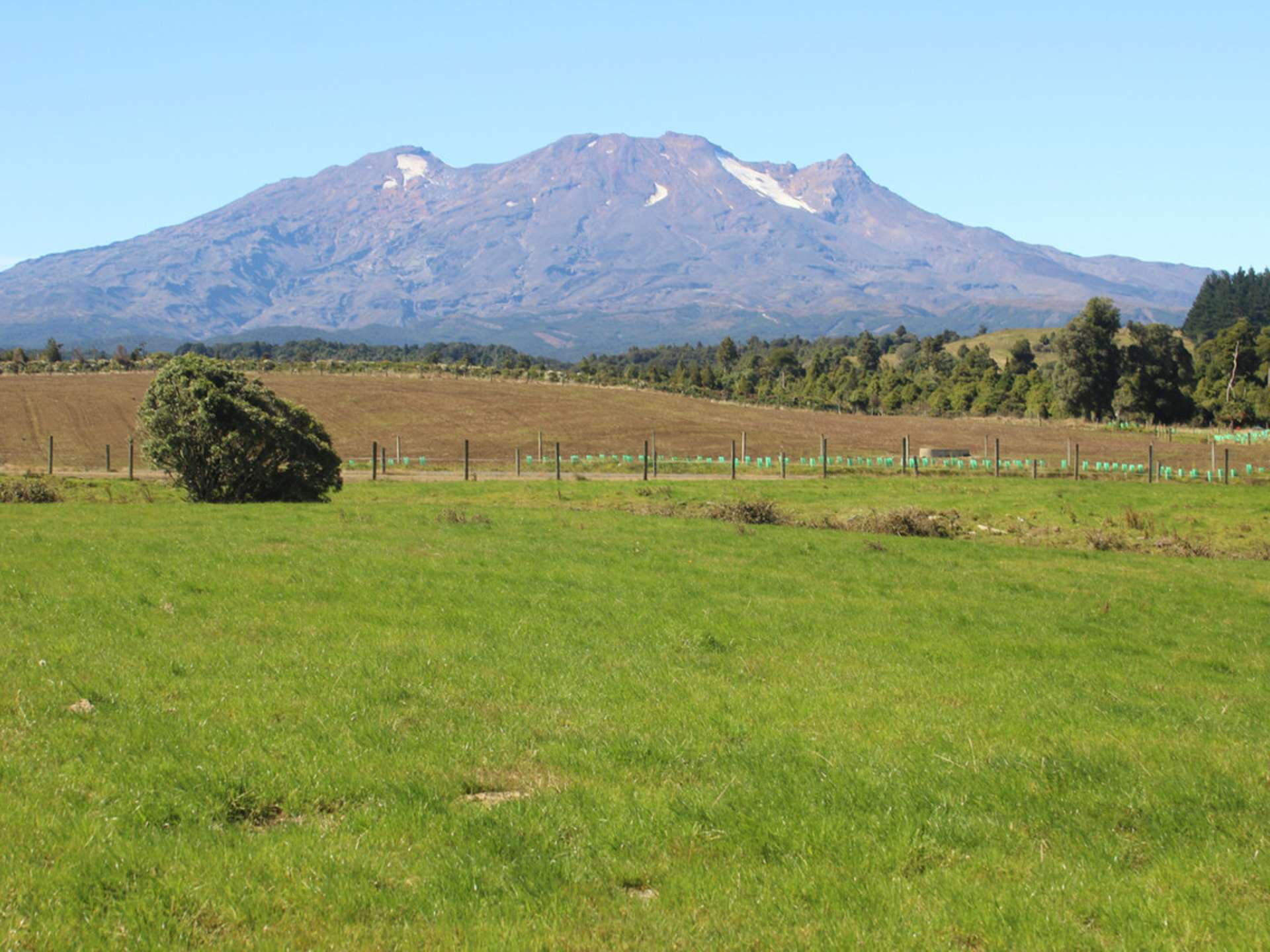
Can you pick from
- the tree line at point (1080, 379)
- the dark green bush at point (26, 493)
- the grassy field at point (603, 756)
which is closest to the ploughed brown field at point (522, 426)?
the tree line at point (1080, 379)

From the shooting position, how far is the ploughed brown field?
76.7m

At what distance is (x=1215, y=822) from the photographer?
778 cm

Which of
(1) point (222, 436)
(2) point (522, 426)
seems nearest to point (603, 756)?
(1) point (222, 436)

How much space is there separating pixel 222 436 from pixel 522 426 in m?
63.7

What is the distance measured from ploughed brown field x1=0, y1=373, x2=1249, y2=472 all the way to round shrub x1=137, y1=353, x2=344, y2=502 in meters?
28.0

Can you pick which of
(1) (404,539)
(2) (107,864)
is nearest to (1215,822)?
(2) (107,864)

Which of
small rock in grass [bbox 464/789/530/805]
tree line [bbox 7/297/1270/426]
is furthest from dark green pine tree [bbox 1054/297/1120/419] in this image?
small rock in grass [bbox 464/789/530/805]

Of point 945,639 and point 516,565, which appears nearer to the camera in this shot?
point 945,639

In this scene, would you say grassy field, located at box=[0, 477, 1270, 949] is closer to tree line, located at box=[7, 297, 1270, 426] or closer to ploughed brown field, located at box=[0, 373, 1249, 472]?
ploughed brown field, located at box=[0, 373, 1249, 472]

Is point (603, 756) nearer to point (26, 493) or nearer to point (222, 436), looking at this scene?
point (222, 436)

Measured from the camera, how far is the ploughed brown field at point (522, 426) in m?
76.7

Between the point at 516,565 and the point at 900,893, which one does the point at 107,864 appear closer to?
the point at 900,893

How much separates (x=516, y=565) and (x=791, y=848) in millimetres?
11252

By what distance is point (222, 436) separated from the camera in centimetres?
3064
